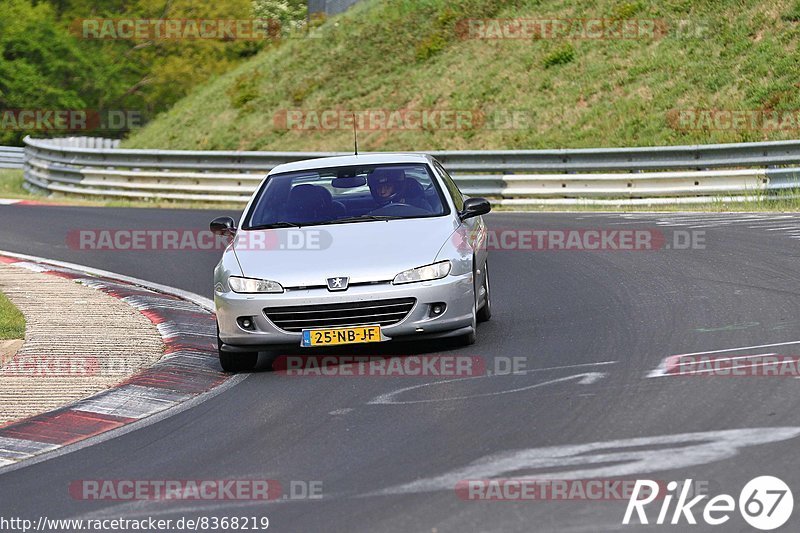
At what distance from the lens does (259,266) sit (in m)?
9.66

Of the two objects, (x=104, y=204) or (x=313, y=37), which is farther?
(x=313, y=37)

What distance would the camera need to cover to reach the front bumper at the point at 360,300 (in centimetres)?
927

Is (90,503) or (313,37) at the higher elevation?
(313,37)

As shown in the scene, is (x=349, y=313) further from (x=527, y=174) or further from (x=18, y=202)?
(x=18, y=202)

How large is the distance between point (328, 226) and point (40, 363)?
8.23 feet

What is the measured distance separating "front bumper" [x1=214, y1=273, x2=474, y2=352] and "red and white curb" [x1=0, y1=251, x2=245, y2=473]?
14.5 inches

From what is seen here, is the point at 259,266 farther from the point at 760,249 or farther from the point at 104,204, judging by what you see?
the point at 104,204

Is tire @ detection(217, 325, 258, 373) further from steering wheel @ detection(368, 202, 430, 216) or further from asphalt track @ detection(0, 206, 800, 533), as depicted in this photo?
steering wheel @ detection(368, 202, 430, 216)

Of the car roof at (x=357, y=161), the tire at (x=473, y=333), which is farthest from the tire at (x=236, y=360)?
the car roof at (x=357, y=161)

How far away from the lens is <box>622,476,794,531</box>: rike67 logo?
531cm

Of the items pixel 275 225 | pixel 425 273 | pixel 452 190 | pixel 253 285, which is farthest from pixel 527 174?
pixel 253 285

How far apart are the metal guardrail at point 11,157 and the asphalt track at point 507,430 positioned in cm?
3608

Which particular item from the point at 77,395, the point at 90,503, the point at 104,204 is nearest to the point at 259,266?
the point at 77,395

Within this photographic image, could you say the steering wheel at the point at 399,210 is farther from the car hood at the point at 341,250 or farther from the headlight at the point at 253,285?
the headlight at the point at 253,285
